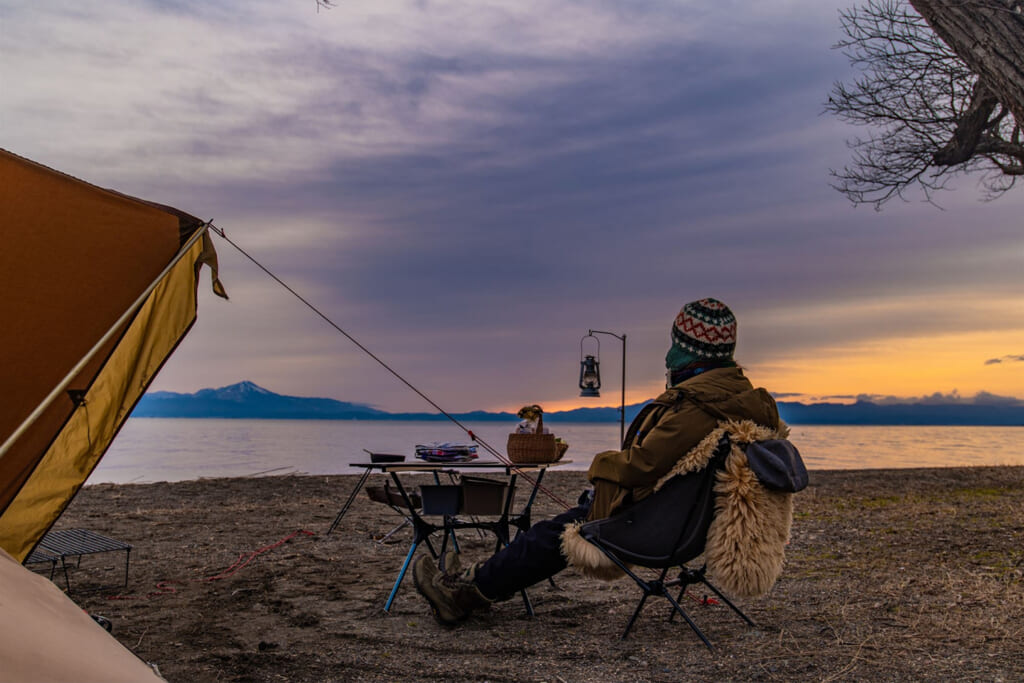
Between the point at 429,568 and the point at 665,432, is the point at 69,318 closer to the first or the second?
the point at 429,568

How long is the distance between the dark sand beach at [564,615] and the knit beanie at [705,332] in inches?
47.7

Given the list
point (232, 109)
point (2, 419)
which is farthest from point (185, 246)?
point (232, 109)

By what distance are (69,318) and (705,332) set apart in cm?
258

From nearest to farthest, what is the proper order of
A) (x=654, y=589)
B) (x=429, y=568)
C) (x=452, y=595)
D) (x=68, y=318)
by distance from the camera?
1. (x=68, y=318)
2. (x=654, y=589)
3. (x=452, y=595)
4. (x=429, y=568)

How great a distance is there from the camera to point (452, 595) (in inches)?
150

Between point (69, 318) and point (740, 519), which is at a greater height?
point (69, 318)

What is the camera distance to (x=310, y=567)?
17.5ft

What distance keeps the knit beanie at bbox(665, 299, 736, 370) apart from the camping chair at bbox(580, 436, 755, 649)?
1.26ft

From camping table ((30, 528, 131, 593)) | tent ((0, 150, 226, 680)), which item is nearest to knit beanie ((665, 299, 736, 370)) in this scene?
tent ((0, 150, 226, 680))

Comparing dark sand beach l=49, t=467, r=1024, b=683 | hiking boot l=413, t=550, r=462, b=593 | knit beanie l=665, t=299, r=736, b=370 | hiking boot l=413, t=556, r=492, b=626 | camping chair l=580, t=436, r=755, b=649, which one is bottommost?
dark sand beach l=49, t=467, r=1024, b=683

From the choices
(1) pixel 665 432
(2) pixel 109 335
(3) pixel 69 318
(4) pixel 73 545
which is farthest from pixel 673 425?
(4) pixel 73 545

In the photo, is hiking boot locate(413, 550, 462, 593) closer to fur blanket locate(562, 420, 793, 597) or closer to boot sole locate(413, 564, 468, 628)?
boot sole locate(413, 564, 468, 628)

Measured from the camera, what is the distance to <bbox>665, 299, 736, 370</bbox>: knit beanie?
11.3 ft

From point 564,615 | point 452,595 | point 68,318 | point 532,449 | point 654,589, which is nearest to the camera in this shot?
point 68,318
